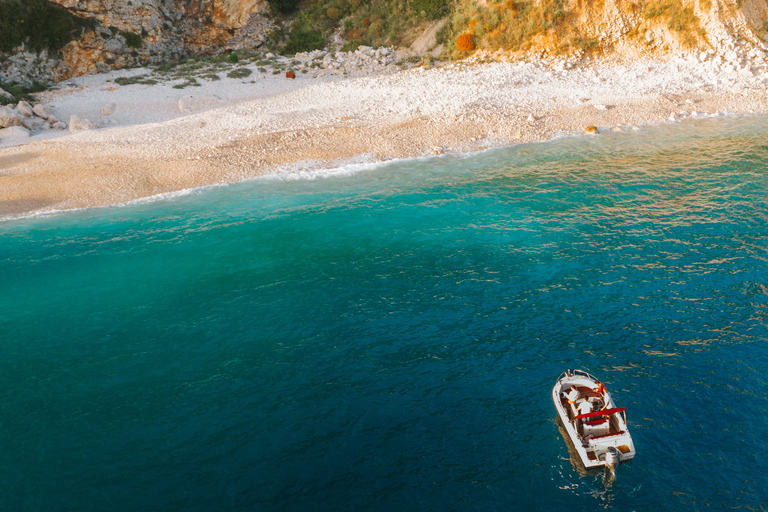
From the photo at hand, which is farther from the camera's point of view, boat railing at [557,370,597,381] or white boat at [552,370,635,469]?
boat railing at [557,370,597,381]

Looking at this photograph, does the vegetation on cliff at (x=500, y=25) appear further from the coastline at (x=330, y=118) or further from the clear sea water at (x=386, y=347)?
the clear sea water at (x=386, y=347)

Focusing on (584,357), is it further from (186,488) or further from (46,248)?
(46,248)

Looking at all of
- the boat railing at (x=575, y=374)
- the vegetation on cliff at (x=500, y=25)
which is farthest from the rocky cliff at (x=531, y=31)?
the boat railing at (x=575, y=374)

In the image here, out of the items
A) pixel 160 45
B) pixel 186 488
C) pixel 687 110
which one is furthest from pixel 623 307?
pixel 160 45

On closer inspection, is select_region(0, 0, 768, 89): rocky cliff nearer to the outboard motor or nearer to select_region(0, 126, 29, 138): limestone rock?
select_region(0, 126, 29, 138): limestone rock

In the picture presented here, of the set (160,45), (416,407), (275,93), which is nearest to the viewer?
(416,407)

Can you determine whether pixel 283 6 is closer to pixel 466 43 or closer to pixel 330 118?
pixel 466 43

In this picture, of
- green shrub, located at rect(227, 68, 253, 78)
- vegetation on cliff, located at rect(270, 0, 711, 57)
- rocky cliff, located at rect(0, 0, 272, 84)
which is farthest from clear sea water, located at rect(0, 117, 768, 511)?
rocky cliff, located at rect(0, 0, 272, 84)

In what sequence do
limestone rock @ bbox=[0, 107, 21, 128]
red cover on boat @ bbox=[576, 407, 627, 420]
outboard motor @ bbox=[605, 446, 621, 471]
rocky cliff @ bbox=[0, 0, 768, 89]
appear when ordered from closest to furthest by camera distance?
outboard motor @ bbox=[605, 446, 621, 471] < red cover on boat @ bbox=[576, 407, 627, 420] < limestone rock @ bbox=[0, 107, 21, 128] < rocky cliff @ bbox=[0, 0, 768, 89]
